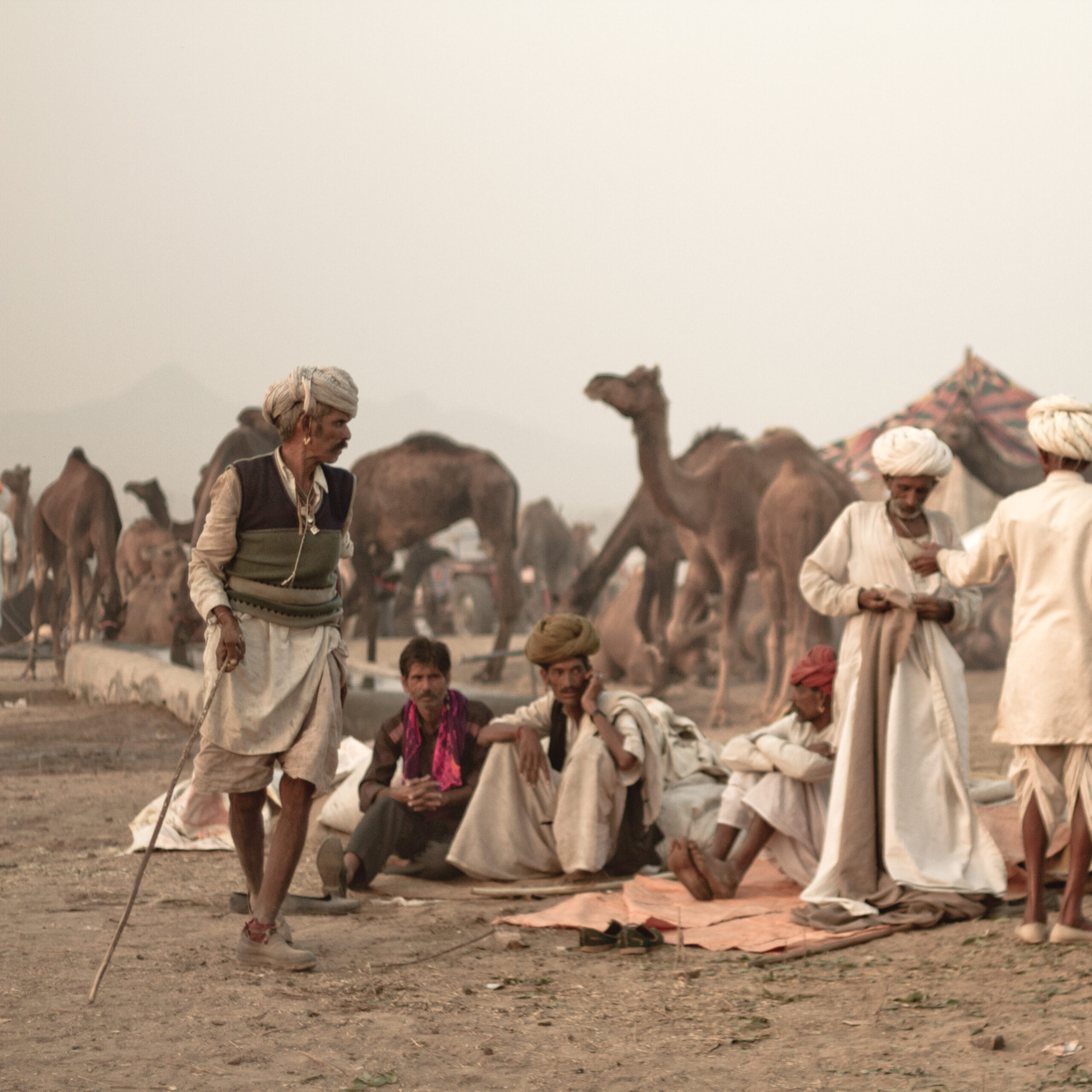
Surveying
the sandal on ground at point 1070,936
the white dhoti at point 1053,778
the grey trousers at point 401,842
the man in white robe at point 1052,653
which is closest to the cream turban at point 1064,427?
the man in white robe at point 1052,653

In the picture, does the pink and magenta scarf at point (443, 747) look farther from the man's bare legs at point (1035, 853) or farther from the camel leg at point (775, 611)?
the camel leg at point (775, 611)

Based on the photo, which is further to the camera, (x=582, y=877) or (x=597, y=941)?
(x=582, y=877)


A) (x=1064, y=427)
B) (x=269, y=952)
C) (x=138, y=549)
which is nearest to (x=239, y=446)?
(x=138, y=549)

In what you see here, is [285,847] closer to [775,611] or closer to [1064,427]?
[1064,427]

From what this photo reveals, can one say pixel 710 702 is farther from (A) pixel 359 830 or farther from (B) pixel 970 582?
(B) pixel 970 582

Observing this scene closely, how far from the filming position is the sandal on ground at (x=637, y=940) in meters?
4.23

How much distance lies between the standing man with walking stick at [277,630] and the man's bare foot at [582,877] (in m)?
1.46

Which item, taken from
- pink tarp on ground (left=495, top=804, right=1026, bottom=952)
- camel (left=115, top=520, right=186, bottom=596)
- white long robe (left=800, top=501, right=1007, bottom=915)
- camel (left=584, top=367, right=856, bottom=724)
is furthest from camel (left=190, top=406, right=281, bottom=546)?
white long robe (left=800, top=501, right=1007, bottom=915)

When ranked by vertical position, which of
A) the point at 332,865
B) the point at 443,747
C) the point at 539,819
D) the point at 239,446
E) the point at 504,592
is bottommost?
the point at 332,865

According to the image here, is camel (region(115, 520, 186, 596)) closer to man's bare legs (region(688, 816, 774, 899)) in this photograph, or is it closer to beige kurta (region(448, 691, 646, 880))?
beige kurta (region(448, 691, 646, 880))

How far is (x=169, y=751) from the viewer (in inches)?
371

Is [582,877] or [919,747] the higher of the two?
[919,747]

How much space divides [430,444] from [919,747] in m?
10.4

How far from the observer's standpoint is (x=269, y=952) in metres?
3.89
